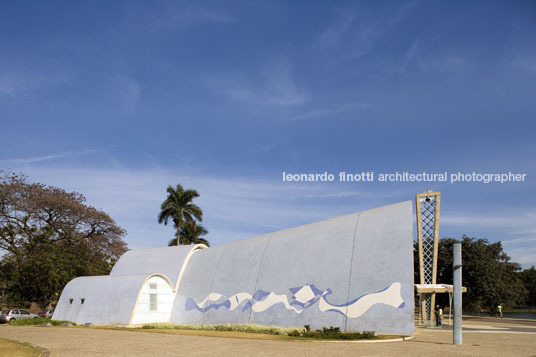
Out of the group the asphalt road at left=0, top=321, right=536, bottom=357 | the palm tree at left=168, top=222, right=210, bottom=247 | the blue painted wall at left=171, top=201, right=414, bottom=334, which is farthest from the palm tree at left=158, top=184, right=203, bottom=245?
the asphalt road at left=0, top=321, right=536, bottom=357

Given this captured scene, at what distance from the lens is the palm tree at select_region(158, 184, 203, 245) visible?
52406 millimetres

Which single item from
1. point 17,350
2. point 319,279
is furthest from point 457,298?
point 17,350

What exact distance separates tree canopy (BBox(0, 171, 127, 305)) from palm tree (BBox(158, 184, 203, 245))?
749 cm

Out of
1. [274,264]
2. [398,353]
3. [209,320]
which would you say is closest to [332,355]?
[398,353]

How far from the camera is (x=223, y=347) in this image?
15266 mm

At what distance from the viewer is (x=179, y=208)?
52.5m

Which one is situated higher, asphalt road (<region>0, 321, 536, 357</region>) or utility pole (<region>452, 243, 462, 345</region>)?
utility pole (<region>452, 243, 462, 345</region>)

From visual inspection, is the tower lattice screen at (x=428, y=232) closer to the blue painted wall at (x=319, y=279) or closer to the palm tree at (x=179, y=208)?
the blue painted wall at (x=319, y=279)

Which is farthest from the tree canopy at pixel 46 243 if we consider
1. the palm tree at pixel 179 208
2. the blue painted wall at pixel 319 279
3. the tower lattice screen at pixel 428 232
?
the tower lattice screen at pixel 428 232

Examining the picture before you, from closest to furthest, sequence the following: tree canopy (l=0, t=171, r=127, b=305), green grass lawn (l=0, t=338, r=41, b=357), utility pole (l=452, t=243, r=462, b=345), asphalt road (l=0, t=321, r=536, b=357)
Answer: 1. green grass lawn (l=0, t=338, r=41, b=357)
2. asphalt road (l=0, t=321, r=536, b=357)
3. utility pole (l=452, t=243, r=462, b=345)
4. tree canopy (l=0, t=171, r=127, b=305)

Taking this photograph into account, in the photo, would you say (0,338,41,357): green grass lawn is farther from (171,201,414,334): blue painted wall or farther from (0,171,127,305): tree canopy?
(0,171,127,305): tree canopy

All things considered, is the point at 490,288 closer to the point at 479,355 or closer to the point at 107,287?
the point at 479,355

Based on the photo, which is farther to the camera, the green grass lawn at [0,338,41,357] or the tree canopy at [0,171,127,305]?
the tree canopy at [0,171,127,305]

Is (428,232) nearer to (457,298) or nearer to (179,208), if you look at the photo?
(457,298)
